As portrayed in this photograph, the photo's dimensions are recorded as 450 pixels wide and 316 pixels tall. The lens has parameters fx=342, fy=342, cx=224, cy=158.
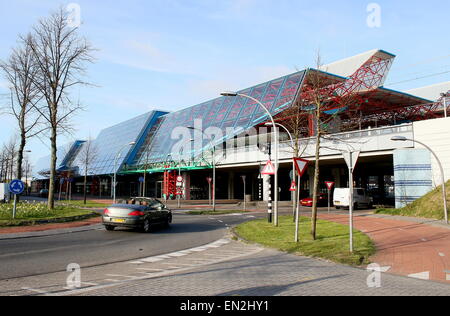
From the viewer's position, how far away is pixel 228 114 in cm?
4544

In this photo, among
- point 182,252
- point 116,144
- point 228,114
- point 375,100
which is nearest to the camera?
point 182,252

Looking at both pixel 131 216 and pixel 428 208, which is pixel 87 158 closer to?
pixel 131 216

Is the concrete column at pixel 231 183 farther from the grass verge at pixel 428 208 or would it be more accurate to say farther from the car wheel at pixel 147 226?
the car wheel at pixel 147 226

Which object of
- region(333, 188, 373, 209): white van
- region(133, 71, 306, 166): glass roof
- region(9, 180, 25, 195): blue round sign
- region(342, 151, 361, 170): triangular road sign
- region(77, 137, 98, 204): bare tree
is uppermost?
region(133, 71, 306, 166): glass roof

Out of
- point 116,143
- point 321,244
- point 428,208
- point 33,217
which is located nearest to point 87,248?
point 321,244

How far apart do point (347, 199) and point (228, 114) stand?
20757 millimetres

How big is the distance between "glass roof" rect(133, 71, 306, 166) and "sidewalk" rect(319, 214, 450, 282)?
2501 cm

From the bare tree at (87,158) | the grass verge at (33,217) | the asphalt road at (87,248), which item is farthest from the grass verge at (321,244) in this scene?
the bare tree at (87,158)

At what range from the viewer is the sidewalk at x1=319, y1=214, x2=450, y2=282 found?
729cm

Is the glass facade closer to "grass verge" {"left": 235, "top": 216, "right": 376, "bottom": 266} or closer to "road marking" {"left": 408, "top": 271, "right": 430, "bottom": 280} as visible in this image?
"grass verge" {"left": 235, "top": 216, "right": 376, "bottom": 266}

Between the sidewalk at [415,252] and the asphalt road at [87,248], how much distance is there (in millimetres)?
5812

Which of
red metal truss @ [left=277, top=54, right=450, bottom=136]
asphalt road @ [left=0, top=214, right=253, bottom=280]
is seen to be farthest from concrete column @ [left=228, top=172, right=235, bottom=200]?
asphalt road @ [left=0, top=214, right=253, bottom=280]

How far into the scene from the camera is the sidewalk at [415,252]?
7.29 meters
